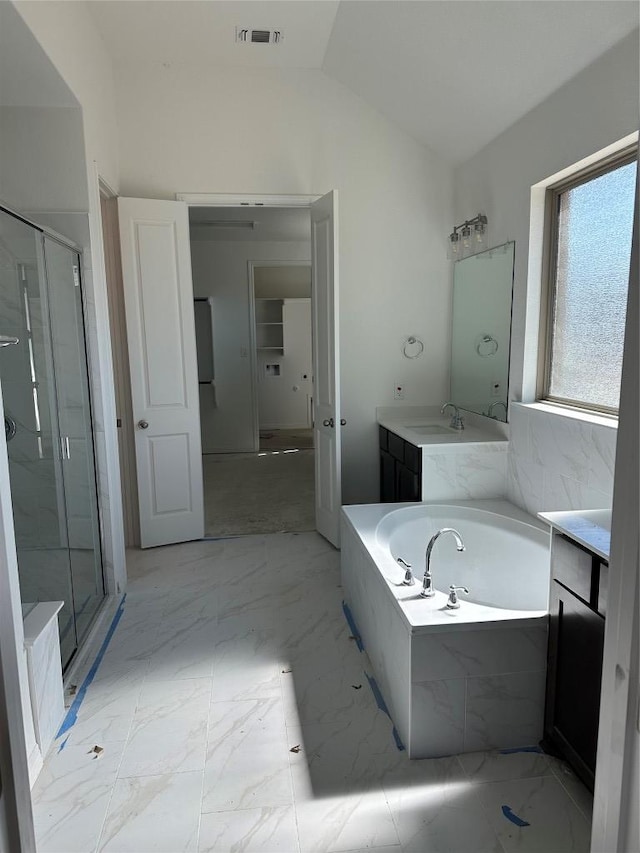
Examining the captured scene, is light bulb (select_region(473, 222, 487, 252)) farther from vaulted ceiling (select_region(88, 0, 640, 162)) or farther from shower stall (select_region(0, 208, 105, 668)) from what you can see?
shower stall (select_region(0, 208, 105, 668))

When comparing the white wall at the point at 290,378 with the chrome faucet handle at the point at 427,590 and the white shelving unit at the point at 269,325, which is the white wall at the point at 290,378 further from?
the chrome faucet handle at the point at 427,590

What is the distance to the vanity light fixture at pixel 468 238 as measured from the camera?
3.50 meters

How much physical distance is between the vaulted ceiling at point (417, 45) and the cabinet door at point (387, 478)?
206 centimetres

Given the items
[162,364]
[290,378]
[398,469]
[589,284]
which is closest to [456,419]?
[398,469]

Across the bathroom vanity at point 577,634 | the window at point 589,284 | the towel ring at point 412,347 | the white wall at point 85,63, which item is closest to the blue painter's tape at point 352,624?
the bathroom vanity at point 577,634

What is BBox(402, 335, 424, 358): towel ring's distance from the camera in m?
4.12

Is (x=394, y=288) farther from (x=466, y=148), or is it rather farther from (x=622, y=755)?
(x=622, y=755)

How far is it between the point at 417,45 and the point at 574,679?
3.00m

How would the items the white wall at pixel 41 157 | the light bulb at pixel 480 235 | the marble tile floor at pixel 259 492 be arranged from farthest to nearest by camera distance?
1. the marble tile floor at pixel 259 492
2. the light bulb at pixel 480 235
3. the white wall at pixel 41 157

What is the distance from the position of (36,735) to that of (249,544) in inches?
81.8

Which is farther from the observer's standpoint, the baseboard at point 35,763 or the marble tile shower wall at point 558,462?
the marble tile shower wall at point 558,462

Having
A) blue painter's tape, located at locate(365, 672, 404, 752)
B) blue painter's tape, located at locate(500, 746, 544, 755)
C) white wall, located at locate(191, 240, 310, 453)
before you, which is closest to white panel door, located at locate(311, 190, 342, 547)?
blue painter's tape, located at locate(365, 672, 404, 752)

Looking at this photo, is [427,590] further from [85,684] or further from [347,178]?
[347,178]

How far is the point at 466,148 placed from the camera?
359cm
